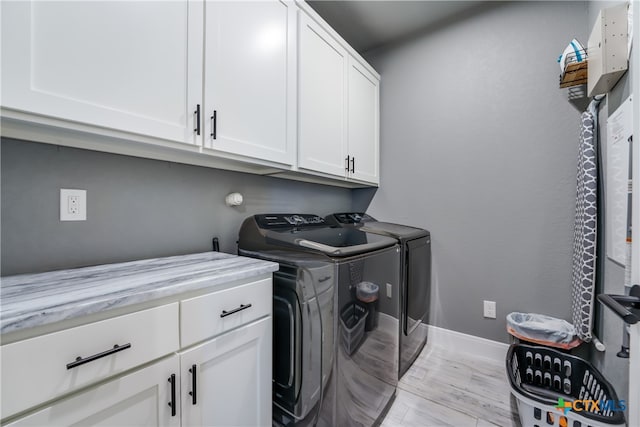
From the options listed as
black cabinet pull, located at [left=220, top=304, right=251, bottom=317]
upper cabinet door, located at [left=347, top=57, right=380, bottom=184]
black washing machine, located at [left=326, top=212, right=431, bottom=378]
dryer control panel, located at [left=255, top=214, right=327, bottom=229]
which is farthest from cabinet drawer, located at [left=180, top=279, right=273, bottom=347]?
upper cabinet door, located at [left=347, top=57, right=380, bottom=184]

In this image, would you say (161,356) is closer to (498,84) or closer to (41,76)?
(41,76)

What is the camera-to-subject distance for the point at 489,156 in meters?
2.09

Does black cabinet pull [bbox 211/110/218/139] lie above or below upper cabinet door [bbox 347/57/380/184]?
below

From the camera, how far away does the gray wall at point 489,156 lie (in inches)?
72.5

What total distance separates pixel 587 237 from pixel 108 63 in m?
2.47

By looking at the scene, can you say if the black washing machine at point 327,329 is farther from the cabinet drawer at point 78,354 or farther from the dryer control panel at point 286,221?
the cabinet drawer at point 78,354

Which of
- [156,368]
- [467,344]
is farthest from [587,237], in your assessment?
[156,368]

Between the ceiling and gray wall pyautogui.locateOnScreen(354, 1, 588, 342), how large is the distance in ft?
0.37

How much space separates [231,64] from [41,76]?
707 mm

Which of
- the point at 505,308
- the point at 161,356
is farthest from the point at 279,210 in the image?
the point at 505,308

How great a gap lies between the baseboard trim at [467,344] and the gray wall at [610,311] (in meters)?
0.55

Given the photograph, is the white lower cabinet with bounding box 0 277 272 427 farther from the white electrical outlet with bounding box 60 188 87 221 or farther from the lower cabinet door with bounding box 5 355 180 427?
the white electrical outlet with bounding box 60 188 87 221

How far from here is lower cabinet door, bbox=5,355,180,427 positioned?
63 cm

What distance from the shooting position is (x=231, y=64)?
125 cm
